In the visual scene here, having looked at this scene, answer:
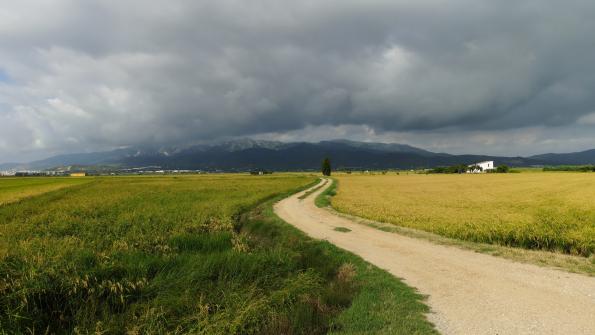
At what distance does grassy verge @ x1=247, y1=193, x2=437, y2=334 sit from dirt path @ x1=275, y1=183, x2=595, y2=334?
490 mm

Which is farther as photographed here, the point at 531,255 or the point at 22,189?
the point at 22,189

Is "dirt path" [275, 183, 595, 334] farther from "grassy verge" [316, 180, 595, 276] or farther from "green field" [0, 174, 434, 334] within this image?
"green field" [0, 174, 434, 334]

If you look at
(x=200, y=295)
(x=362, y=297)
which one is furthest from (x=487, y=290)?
(x=200, y=295)

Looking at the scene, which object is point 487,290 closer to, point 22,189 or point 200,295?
point 200,295

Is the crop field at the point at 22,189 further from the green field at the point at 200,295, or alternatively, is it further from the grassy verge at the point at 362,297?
the grassy verge at the point at 362,297

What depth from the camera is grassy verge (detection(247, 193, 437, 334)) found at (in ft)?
22.9

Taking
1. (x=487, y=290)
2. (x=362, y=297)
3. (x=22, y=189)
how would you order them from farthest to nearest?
(x=22, y=189)
(x=487, y=290)
(x=362, y=297)

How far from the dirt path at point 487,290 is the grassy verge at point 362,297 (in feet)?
1.61

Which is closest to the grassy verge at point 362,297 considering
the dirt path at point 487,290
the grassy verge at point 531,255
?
the dirt path at point 487,290

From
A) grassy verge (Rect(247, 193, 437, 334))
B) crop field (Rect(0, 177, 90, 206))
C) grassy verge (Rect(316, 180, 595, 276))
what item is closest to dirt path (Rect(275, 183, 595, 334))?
grassy verge (Rect(247, 193, 437, 334))

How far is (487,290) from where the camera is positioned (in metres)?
8.84

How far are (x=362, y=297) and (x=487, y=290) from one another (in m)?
3.54

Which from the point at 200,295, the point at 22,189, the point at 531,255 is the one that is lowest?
the point at 531,255

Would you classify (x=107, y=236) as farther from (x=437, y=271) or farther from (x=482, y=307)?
(x=482, y=307)
